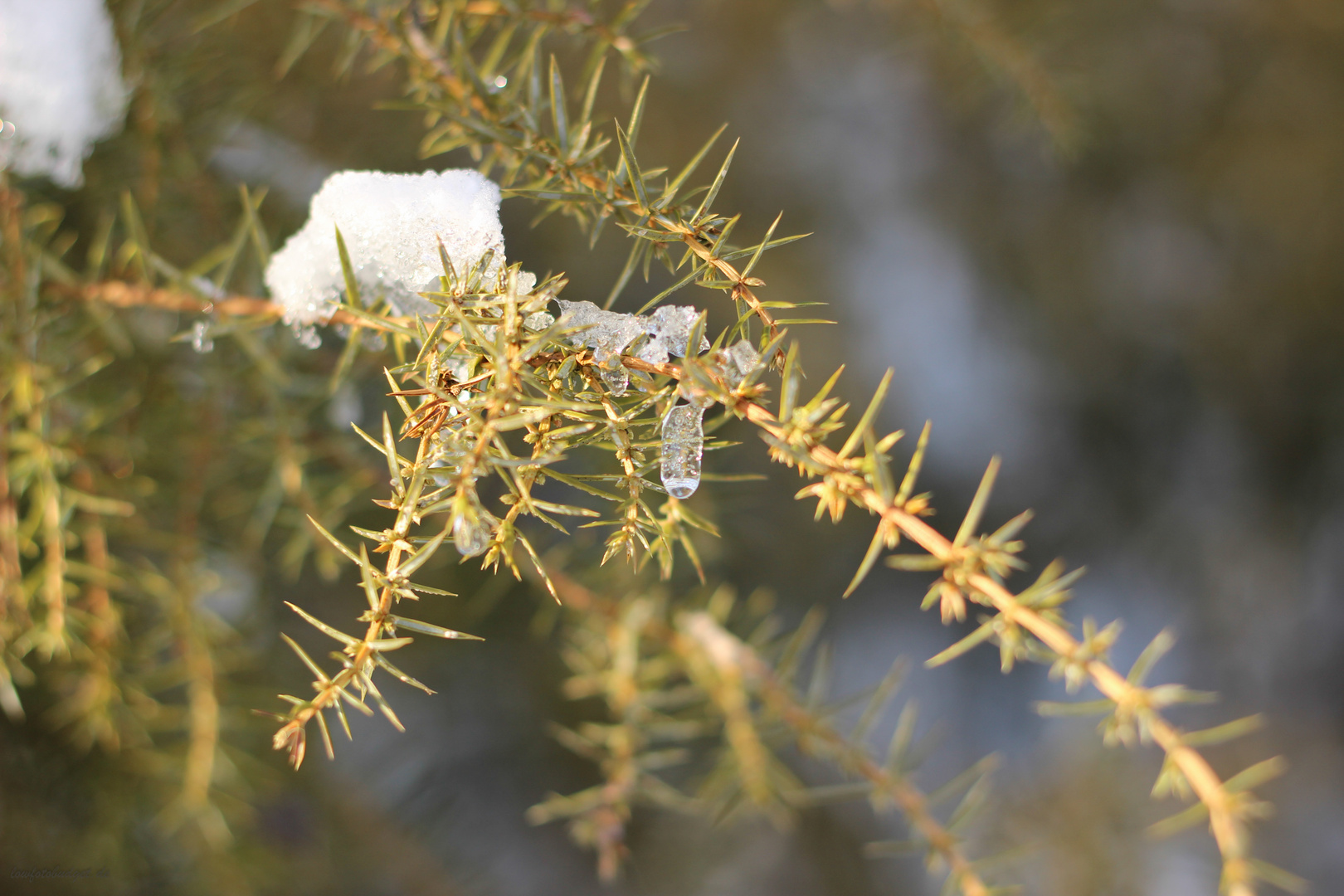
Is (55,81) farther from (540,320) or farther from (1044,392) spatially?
(1044,392)

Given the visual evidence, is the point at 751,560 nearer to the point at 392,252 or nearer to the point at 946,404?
the point at 946,404

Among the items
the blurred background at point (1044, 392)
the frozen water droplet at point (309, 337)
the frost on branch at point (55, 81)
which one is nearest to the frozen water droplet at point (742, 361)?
the frozen water droplet at point (309, 337)

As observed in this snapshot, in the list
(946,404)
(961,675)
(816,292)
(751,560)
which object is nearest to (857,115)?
(816,292)

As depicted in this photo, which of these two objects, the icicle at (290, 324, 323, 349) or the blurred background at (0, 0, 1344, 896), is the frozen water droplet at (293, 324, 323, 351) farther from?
the blurred background at (0, 0, 1344, 896)

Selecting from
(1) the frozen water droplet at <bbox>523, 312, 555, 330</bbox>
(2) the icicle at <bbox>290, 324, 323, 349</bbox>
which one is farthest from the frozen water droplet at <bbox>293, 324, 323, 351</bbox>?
(1) the frozen water droplet at <bbox>523, 312, 555, 330</bbox>

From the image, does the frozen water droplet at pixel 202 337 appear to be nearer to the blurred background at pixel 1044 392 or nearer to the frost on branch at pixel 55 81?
the frost on branch at pixel 55 81

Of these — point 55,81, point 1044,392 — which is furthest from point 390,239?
point 1044,392
